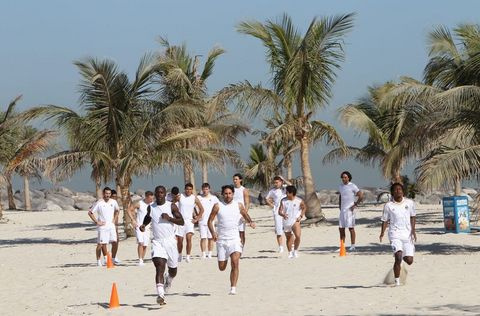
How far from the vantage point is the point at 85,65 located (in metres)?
27.9

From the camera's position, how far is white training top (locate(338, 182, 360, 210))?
2020 cm

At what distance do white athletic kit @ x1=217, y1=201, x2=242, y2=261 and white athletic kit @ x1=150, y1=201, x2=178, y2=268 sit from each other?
885 millimetres

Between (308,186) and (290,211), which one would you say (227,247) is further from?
(308,186)

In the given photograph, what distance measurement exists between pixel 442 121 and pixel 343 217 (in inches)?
120

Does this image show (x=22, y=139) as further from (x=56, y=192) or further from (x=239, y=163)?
(x=239, y=163)

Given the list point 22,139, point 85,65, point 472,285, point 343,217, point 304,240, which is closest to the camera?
point 472,285

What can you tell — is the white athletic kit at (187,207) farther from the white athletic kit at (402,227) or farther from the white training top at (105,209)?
the white athletic kit at (402,227)

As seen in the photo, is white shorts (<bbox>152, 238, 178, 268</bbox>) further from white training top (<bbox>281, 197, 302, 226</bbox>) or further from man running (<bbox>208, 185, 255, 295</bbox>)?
white training top (<bbox>281, 197, 302, 226</bbox>)

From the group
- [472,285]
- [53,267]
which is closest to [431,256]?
[472,285]

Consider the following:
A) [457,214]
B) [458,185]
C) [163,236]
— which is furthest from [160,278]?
[458,185]

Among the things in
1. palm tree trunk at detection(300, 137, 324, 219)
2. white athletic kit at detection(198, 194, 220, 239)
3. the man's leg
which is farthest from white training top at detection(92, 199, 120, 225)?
palm tree trunk at detection(300, 137, 324, 219)

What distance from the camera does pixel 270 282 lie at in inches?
609

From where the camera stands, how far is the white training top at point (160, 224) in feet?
43.2

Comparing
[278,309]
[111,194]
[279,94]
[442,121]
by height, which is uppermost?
[279,94]
